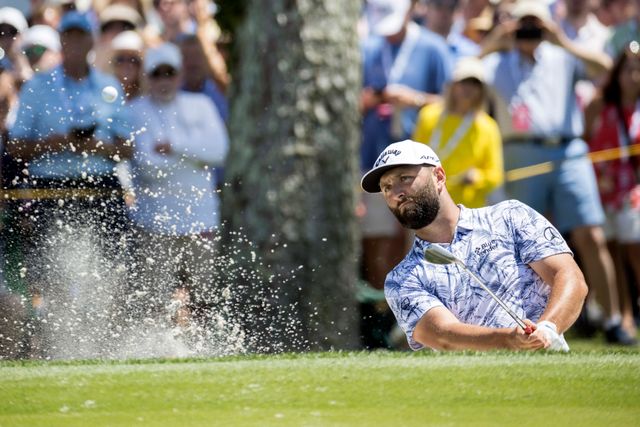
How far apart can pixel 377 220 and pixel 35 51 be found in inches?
108

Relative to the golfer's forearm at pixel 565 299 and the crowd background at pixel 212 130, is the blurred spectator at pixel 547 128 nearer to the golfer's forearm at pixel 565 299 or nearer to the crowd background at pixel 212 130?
the crowd background at pixel 212 130

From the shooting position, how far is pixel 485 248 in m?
5.95

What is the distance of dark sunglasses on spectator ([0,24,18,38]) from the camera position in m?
10.0

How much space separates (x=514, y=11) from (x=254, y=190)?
2.34 metres

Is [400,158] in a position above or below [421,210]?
above

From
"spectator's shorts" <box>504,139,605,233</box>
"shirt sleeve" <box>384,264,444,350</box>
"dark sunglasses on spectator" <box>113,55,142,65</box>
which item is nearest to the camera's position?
"shirt sleeve" <box>384,264,444,350</box>

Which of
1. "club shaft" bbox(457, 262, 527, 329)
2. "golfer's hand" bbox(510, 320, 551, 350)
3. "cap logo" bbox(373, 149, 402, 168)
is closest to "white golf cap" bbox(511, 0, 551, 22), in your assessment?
"cap logo" bbox(373, 149, 402, 168)

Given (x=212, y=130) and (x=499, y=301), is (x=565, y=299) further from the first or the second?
(x=212, y=130)

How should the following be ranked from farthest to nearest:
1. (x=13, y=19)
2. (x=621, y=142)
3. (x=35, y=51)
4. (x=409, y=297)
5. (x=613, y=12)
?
(x=613, y=12)
(x=621, y=142)
(x=13, y=19)
(x=35, y=51)
(x=409, y=297)

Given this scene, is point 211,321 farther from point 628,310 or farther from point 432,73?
point 628,310

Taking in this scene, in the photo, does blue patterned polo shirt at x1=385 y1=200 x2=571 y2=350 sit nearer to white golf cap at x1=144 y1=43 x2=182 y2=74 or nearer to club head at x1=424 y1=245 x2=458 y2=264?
club head at x1=424 y1=245 x2=458 y2=264

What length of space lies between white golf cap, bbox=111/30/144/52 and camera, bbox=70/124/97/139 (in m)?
0.97

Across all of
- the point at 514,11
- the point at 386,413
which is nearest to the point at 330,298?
the point at 514,11

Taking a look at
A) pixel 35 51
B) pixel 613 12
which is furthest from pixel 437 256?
pixel 613 12
